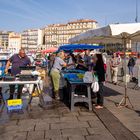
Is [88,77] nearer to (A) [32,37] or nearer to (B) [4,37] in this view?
(B) [4,37]

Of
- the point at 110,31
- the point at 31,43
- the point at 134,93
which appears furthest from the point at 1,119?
the point at 31,43

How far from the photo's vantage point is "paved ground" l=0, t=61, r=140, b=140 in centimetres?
679

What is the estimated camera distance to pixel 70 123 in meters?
7.84

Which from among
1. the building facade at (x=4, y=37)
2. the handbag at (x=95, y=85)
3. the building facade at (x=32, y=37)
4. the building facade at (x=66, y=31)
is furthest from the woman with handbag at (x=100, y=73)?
the building facade at (x=66, y=31)

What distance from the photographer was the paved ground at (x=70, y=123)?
22.3 feet

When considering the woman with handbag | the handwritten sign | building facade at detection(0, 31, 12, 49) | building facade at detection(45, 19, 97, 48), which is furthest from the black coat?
building facade at detection(45, 19, 97, 48)

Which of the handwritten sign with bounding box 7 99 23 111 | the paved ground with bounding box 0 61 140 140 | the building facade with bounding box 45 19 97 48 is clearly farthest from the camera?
the building facade with bounding box 45 19 97 48

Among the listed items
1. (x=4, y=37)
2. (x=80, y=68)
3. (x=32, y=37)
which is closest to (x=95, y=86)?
(x=80, y=68)

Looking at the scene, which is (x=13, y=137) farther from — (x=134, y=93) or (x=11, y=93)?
(x=134, y=93)

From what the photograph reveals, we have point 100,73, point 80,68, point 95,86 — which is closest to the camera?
point 95,86

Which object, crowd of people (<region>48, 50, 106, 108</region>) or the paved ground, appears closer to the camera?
the paved ground

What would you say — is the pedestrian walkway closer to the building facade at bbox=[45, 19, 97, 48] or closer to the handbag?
the handbag

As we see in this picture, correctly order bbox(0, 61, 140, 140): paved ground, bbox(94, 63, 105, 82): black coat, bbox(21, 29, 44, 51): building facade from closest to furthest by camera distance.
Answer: bbox(0, 61, 140, 140): paved ground
bbox(94, 63, 105, 82): black coat
bbox(21, 29, 44, 51): building facade

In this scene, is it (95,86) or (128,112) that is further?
(95,86)
